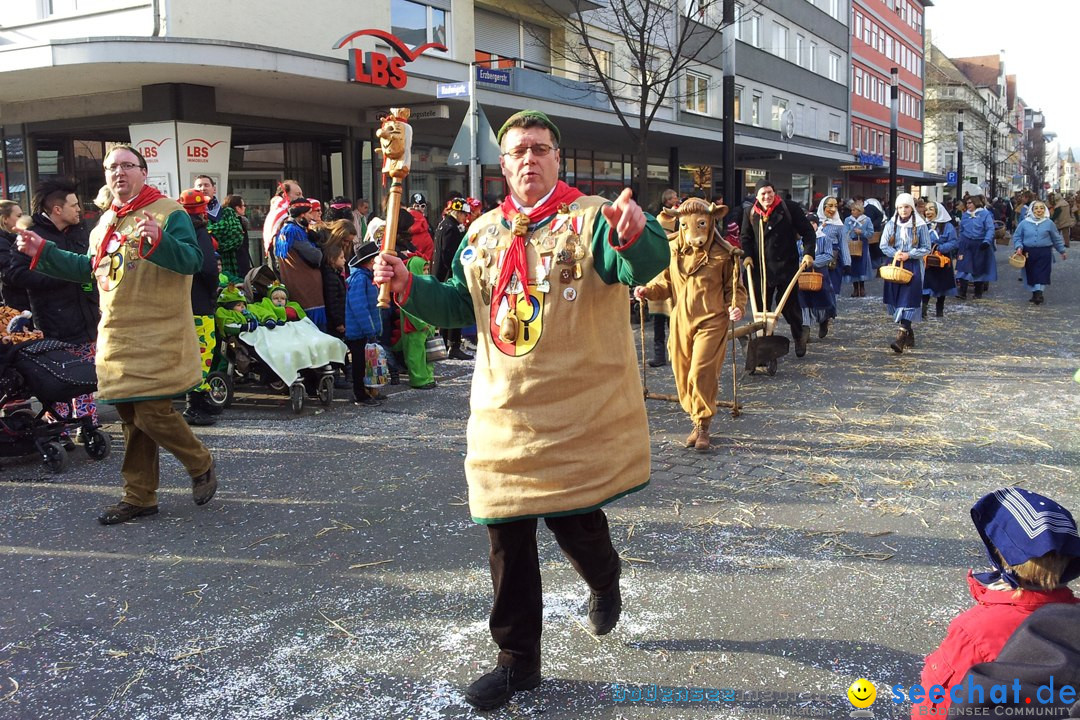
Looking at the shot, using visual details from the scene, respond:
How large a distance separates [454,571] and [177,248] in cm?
241

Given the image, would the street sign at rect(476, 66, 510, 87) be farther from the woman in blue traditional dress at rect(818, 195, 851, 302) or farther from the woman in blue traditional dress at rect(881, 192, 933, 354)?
the woman in blue traditional dress at rect(881, 192, 933, 354)

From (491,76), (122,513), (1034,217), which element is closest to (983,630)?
(122,513)

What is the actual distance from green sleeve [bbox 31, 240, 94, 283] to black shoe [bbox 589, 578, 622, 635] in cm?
389

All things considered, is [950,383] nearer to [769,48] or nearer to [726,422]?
[726,422]

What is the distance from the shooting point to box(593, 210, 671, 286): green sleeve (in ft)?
10.4

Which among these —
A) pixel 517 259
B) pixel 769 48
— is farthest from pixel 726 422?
pixel 769 48

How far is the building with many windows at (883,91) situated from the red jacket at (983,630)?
44.1 meters

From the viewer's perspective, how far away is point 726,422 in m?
8.23

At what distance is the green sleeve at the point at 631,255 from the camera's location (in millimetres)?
3176

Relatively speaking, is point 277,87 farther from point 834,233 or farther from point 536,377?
point 536,377

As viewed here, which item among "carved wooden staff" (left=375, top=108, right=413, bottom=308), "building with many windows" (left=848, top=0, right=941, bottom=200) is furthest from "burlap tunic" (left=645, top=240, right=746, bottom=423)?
"building with many windows" (left=848, top=0, right=941, bottom=200)

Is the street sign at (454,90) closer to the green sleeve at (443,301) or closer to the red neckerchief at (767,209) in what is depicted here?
the red neckerchief at (767,209)

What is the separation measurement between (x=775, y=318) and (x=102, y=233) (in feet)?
22.3

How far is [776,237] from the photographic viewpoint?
1078 centimetres
